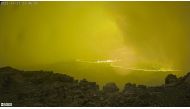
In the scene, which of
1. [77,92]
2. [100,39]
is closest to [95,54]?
[100,39]

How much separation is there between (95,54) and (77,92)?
1.03 ft

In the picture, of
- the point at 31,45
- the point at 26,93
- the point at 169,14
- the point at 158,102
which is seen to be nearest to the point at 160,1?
the point at 169,14

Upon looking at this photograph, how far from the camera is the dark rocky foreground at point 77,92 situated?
2.50 meters

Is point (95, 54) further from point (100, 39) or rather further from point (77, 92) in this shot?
point (77, 92)

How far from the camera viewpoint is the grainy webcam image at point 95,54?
8.23ft

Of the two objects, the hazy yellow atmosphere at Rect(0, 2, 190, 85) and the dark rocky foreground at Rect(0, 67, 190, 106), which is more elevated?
the hazy yellow atmosphere at Rect(0, 2, 190, 85)

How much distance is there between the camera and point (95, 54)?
2.55 meters

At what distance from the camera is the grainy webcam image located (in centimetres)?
251

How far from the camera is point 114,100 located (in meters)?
2.50

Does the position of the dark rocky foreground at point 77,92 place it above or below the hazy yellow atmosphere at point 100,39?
below

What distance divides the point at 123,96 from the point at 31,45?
A: 795mm

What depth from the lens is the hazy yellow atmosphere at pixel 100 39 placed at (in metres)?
2.53

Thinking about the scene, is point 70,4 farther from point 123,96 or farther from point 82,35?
point 123,96

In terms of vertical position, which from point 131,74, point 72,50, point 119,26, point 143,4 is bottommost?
point 131,74
